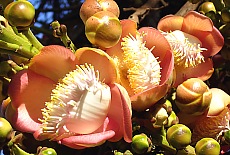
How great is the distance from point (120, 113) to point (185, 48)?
0.17 meters

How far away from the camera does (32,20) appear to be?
0.76 metres

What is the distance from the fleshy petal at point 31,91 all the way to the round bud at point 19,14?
0.22 ft

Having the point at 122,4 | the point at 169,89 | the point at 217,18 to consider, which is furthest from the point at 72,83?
the point at 122,4

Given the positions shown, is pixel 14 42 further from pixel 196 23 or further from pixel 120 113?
pixel 196 23

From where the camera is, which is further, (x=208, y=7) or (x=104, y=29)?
(x=208, y=7)

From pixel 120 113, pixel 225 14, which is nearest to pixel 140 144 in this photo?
pixel 120 113

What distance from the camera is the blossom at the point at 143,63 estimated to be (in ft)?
2.49

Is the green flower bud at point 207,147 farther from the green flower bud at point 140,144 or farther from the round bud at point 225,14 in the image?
the round bud at point 225,14

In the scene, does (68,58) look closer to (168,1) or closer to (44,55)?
(44,55)

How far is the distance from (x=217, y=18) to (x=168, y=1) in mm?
388

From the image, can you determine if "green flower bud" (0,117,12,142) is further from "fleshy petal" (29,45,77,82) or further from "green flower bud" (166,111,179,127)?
"green flower bud" (166,111,179,127)

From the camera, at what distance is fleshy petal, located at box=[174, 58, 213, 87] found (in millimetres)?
825

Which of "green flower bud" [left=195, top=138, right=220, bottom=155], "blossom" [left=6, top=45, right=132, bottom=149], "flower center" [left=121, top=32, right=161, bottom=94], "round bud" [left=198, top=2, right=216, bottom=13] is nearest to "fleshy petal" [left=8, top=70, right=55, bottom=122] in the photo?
"blossom" [left=6, top=45, right=132, bottom=149]

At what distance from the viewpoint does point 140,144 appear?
0.74m
